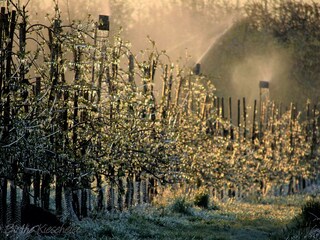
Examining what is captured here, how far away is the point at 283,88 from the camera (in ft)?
303

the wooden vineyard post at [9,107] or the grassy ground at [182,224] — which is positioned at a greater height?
the wooden vineyard post at [9,107]

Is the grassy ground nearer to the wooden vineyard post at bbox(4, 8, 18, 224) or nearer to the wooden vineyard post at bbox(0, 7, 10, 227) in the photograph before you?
the wooden vineyard post at bbox(4, 8, 18, 224)

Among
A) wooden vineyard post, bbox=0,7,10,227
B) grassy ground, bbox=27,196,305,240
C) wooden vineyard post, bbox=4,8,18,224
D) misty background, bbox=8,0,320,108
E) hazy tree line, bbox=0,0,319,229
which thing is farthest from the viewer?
misty background, bbox=8,0,320,108

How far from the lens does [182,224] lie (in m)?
19.2

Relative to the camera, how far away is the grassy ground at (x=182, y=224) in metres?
16.0

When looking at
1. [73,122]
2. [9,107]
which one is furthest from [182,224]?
[9,107]

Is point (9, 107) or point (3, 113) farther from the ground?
point (9, 107)

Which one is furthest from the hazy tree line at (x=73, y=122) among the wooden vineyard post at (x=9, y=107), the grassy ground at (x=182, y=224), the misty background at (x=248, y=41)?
the misty background at (x=248, y=41)

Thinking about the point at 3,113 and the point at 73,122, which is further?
the point at 73,122

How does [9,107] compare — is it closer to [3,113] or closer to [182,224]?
[3,113]

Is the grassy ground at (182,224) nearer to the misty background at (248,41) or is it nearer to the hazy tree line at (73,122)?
the hazy tree line at (73,122)

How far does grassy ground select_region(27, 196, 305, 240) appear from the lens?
15969 millimetres

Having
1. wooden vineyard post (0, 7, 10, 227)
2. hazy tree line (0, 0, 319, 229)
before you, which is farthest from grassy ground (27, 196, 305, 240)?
wooden vineyard post (0, 7, 10, 227)

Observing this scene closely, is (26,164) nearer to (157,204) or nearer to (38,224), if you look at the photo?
(38,224)
